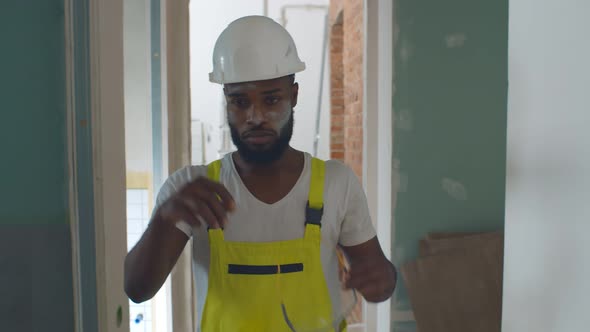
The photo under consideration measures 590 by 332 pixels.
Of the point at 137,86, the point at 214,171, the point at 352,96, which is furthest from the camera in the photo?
the point at 352,96

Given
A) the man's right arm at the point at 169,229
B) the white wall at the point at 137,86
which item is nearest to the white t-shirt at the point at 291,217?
the man's right arm at the point at 169,229

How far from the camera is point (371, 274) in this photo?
3.24 ft

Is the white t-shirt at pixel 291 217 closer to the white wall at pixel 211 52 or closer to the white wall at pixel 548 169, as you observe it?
the white wall at pixel 548 169

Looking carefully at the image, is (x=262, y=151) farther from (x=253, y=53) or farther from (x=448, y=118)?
(x=448, y=118)

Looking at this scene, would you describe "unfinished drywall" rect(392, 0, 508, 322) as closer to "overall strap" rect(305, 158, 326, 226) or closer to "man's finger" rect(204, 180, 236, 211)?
"overall strap" rect(305, 158, 326, 226)

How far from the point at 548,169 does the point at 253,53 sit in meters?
0.83

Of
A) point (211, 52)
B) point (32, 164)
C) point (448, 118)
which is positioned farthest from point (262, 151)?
point (211, 52)

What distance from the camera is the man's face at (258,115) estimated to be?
3.51 feet

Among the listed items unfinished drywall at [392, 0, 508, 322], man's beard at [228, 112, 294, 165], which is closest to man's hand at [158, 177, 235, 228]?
man's beard at [228, 112, 294, 165]

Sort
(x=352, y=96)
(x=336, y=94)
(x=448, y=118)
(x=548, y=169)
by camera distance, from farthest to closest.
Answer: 1. (x=336, y=94)
2. (x=352, y=96)
3. (x=448, y=118)
4. (x=548, y=169)

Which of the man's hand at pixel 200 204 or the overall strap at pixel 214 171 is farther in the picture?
the overall strap at pixel 214 171

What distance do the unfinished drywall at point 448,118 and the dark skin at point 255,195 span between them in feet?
2.26

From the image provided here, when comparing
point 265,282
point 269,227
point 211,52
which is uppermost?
point 211,52

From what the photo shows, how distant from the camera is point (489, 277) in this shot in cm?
154
